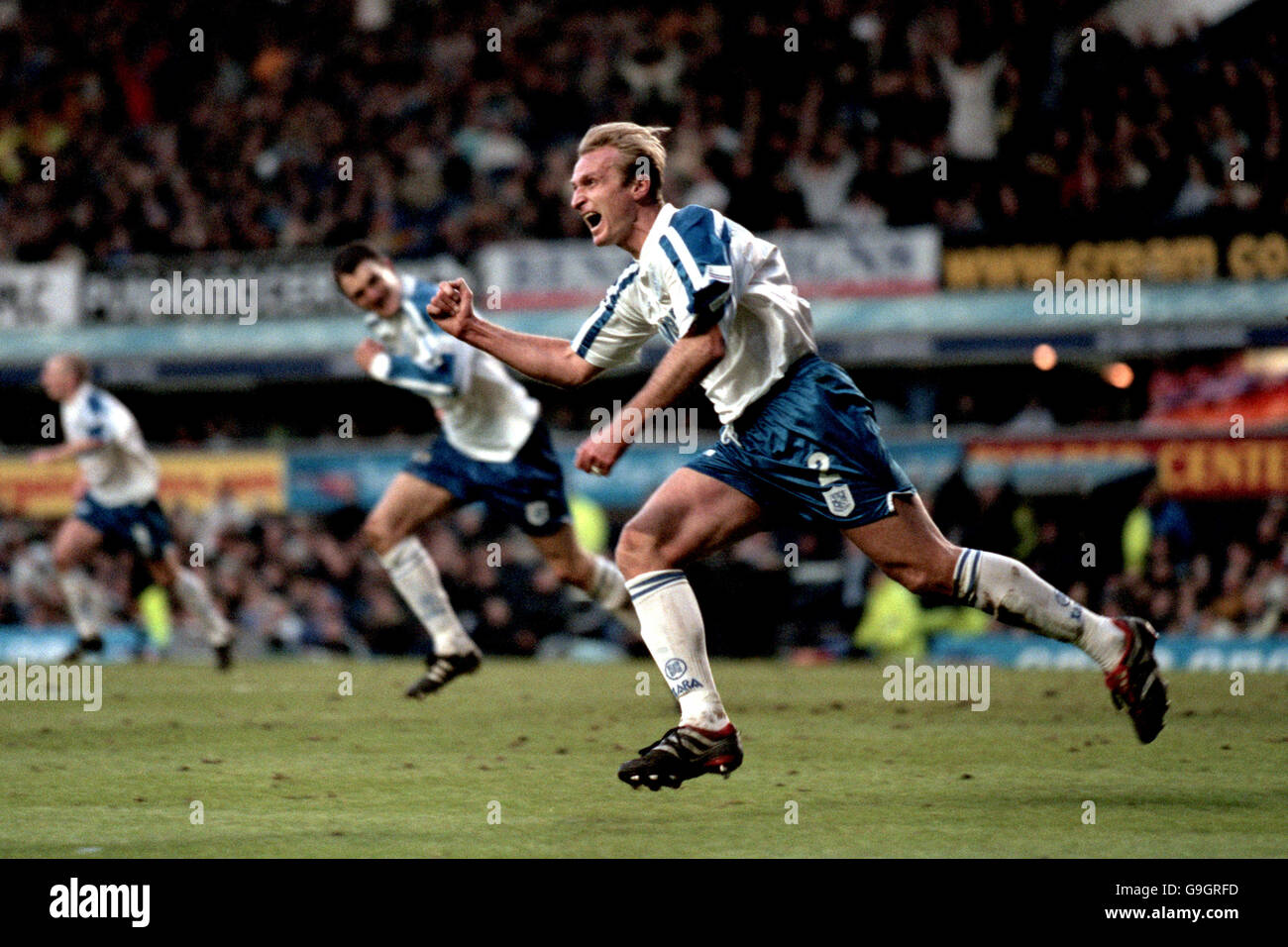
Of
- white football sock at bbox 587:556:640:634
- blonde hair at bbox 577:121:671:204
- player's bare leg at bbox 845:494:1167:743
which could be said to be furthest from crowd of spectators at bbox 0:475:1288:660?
blonde hair at bbox 577:121:671:204

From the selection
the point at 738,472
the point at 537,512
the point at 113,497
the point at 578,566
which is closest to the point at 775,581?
the point at 578,566

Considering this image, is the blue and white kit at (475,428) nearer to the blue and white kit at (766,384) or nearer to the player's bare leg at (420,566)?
the player's bare leg at (420,566)

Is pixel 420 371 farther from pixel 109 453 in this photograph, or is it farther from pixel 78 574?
pixel 78 574

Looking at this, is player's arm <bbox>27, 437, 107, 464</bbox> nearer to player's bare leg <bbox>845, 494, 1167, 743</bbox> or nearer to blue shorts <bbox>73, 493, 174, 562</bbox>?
blue shorts <bbox>73, 493, 174, 562</bbox>

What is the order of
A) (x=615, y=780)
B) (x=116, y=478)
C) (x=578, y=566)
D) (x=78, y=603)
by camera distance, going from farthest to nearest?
(x=78, y=603)
(x=116, y=478)
(x=578, y=566)
(x=615, y=780)

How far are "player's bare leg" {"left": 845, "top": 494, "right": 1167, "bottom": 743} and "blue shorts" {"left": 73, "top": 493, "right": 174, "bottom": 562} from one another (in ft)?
28.2

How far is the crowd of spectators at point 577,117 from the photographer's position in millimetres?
16781

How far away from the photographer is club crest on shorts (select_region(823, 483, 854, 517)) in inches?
247

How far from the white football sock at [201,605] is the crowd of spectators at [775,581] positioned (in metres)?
3.36

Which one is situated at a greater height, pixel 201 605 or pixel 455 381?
pixel 455 381

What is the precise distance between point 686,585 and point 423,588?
4.30 m

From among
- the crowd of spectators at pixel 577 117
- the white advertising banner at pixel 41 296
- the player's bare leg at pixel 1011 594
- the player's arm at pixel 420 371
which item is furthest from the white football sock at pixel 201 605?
the player's bare leg at pixel 1011 594

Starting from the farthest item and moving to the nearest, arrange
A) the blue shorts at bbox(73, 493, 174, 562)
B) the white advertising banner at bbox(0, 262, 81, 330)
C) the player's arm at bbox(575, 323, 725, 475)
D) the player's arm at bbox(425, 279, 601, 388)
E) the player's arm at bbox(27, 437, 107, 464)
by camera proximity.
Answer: the white advertising banner at bbox(0, 262, 81, 330) → the blue shorts at bbox(73, 493, 174, 562) → the player's arm at bbox(27, 437, 107, 464) → the player's arm at bbox(425, 279, 601, 388) → the player's arm at bbox(575, 323, 725, 475)

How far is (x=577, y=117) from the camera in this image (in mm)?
20203
